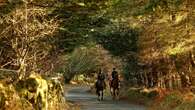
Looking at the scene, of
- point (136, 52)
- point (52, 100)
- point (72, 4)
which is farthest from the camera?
point (136, 52)

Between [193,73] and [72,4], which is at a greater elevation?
[72,4]

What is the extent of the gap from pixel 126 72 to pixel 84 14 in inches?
810

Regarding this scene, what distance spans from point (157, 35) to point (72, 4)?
744 cm

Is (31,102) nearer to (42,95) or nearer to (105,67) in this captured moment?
(42,95)

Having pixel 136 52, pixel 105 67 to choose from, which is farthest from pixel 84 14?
pixel 105 67

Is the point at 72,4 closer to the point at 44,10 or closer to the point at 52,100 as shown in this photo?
the point at 44,10

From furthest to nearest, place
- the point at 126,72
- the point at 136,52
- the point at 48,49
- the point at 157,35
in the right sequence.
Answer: the point at 126,72 < the point at 136,52 < the point at 48,49 < the point at 157,35

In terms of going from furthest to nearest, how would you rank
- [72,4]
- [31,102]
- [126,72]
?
[126,72]
[72,4]
[31,102]

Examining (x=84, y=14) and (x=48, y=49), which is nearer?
(x=84, y=14)

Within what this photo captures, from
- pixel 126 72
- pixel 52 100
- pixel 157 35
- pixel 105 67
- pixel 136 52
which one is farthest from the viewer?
pixel 105 67

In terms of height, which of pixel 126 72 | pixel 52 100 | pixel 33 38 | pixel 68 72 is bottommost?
pixel 68 72

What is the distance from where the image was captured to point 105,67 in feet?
237

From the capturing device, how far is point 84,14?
90.4 feet

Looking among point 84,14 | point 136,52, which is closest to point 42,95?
point 84,14
